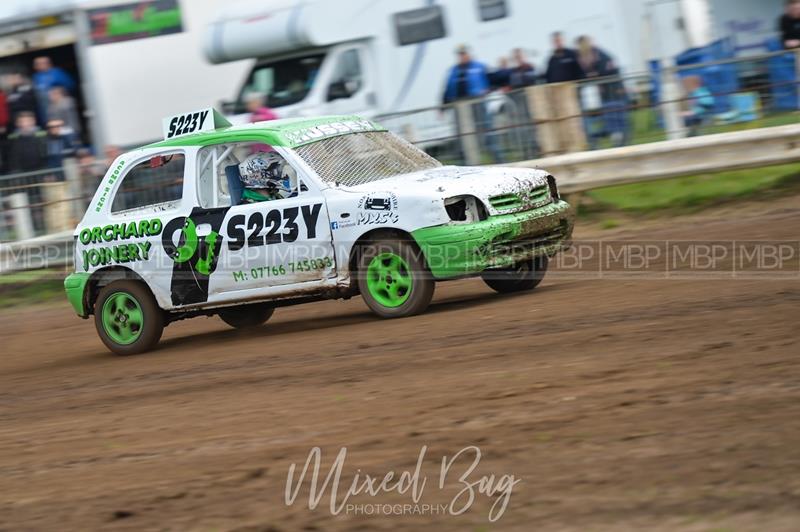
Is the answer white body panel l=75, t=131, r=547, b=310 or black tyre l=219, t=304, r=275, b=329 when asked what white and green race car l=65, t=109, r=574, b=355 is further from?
black tyre l=219, t=304, r=275, b=329

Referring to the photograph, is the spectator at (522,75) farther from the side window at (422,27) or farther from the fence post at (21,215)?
the fence post at (21,215)

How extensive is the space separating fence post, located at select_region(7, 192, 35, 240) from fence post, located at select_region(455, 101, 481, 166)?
5.82 metres

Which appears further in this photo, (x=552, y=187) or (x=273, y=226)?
(x=552, y=187)

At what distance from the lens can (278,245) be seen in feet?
31.1

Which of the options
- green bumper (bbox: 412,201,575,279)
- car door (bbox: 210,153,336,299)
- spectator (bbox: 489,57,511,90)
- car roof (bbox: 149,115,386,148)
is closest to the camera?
green bumper (bbox: 412,201,575,279)

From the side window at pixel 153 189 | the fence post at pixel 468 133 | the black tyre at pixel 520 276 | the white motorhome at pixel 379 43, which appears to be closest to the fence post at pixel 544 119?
the fence post at pixel 468 133

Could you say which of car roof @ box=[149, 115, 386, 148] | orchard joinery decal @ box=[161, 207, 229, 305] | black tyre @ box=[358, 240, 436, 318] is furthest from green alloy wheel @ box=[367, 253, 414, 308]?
orchard joinery decal @ box=[161, 207, 229, 305]

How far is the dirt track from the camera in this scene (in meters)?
4.76

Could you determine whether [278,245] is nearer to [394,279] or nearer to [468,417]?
[394,279]

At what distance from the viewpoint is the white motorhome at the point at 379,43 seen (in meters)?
16.9

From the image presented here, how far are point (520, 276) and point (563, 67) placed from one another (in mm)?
6423

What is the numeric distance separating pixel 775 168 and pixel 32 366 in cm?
856

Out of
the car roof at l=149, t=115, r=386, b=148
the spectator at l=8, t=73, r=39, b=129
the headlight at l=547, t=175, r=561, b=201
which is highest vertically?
the spectator at l=8, t=73, r=39, b=129

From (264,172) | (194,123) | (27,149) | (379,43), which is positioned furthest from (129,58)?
(264,172)
